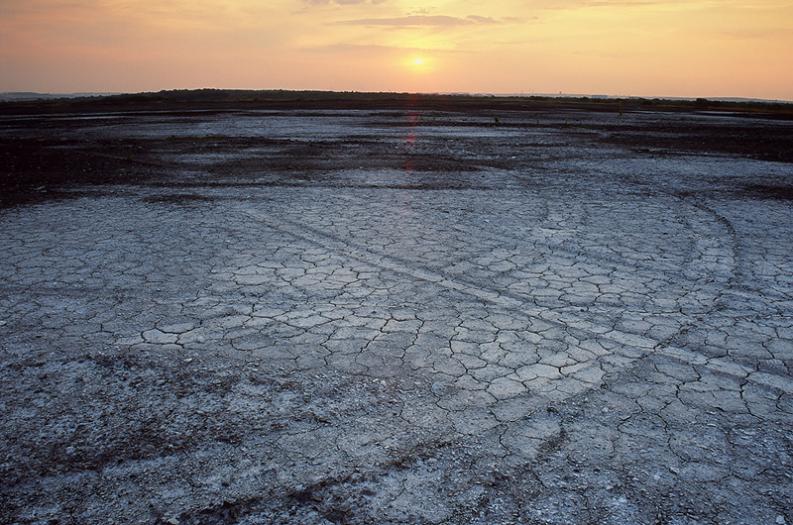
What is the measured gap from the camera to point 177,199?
27.6ft

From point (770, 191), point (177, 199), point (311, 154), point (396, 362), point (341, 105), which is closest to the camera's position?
point (396, 362)

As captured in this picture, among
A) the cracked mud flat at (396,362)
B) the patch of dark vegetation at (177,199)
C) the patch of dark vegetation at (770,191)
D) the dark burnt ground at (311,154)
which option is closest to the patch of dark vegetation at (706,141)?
the dark burnt ground at (311,154)

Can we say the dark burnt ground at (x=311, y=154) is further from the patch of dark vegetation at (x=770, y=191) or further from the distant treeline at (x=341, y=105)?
the distant treeline at (x=341, y=105)

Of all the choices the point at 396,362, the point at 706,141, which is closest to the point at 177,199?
the point at 396,362

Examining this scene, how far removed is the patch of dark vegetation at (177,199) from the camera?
27.0ft

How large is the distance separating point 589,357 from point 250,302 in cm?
271

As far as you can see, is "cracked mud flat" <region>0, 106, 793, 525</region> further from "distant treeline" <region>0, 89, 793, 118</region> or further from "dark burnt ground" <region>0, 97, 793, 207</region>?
"distant treeline" <region>0, 89, 793, 118</region>

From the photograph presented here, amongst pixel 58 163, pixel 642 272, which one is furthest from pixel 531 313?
pixel 58 163

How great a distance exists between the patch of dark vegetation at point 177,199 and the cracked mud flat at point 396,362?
0.16 metres

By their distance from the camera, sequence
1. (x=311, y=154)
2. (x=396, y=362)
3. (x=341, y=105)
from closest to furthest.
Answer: (x=396, y=362), (x=311, y=154), (x=341, y=105)

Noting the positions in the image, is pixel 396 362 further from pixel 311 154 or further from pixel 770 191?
pixel 311 154

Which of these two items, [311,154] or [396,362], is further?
[311,154]

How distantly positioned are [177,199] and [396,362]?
250 inches

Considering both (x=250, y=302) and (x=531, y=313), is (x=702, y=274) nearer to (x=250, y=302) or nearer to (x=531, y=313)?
(x=531, y=313)
